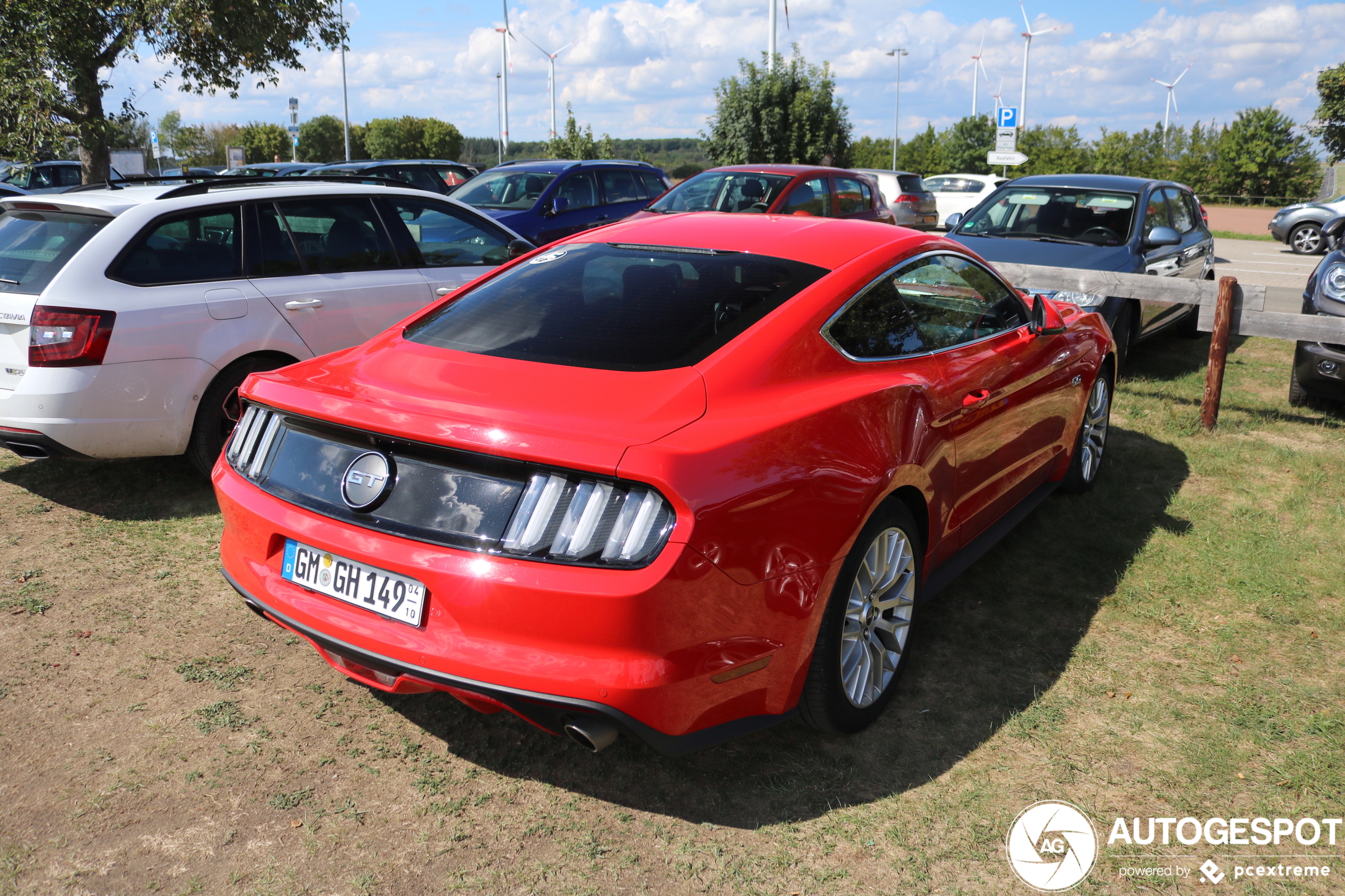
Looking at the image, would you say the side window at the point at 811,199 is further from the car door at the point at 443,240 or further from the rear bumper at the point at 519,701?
the rear bumper at the point at 519,701

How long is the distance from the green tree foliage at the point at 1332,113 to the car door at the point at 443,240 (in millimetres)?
50151

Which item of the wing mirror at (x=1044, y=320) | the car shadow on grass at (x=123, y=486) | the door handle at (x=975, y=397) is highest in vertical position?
the wing mirror at (x=1044, y=320)

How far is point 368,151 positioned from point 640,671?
102891mm

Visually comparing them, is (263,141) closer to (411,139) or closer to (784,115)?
(411,139)

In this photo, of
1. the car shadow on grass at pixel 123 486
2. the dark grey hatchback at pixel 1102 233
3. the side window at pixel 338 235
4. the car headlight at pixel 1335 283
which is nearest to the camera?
the car shadow on grass at pixel 123 486

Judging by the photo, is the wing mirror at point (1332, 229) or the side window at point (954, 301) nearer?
the side window at point (954, 301)

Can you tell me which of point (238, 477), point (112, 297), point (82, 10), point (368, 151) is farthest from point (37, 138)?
point (368, 151)

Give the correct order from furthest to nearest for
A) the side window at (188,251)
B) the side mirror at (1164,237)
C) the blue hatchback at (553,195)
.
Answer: the blue hatchback at (553,195) → the side mirror at (1164,237) → the side window at (188,251)

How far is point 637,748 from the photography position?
329 cm

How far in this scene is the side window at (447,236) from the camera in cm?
652

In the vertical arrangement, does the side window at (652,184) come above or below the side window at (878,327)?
above

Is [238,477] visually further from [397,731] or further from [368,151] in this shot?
[368,151]

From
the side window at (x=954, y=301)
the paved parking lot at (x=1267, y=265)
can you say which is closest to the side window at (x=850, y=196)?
the paved parking lot at (x=1267, y=265)

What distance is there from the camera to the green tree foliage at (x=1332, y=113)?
4556 centimetres
